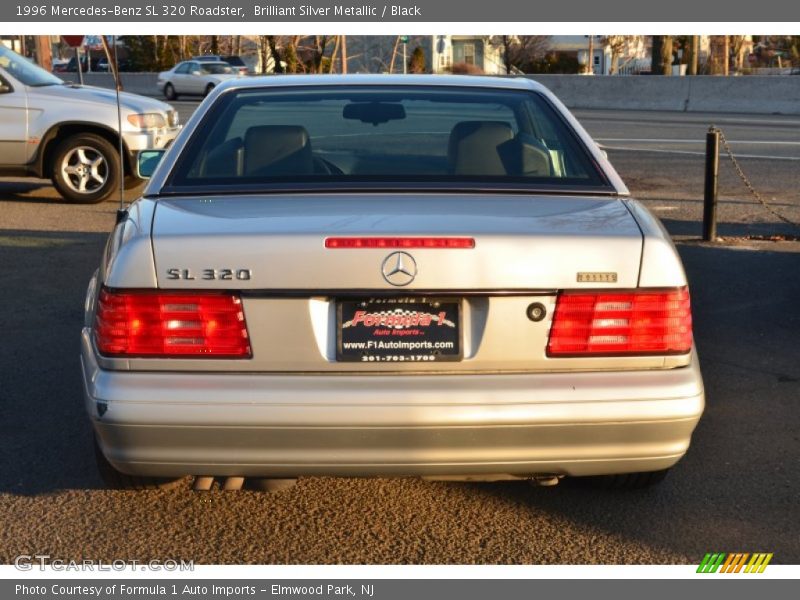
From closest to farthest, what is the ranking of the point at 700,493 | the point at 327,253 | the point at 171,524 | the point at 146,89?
1. the point at 327,253
2. the point at 171,524
3. the point at 700,493
4. the point at 146,89

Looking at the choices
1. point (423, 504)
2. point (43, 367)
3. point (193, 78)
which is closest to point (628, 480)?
point (423, 504)

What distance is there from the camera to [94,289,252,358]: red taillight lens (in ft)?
11.7

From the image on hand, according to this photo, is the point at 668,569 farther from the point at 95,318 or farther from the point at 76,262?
the point at 76,262

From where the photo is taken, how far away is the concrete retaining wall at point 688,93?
29781mm

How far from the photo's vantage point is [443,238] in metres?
3.55

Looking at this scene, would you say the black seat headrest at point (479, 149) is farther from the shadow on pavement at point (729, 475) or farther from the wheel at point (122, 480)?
the wheel at point (122, 480)

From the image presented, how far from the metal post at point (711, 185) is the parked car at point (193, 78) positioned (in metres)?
34.5

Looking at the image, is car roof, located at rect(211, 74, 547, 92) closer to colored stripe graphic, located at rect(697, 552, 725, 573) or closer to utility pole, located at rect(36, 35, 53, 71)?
colored stripe graphic, located at rect(697, 552, 725, 573)

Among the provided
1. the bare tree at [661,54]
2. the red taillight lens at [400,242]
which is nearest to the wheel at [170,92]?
the bare tree at [661,54]

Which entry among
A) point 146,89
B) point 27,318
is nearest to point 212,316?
point 27,318

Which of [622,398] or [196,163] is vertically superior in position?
[196,163]

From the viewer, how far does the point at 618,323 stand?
3645 millimetres

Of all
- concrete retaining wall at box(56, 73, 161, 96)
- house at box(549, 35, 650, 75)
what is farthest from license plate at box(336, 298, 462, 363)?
house at box(549, 35, 650, 75)

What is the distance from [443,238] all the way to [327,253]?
362 millimetres
